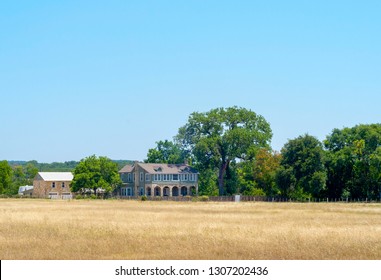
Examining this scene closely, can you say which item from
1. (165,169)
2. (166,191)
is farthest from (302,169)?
(166,191)

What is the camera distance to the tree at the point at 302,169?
99375mm

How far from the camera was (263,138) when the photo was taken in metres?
128

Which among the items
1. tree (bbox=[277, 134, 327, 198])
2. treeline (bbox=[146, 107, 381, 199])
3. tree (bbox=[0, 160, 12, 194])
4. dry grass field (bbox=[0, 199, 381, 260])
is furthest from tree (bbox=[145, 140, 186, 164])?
dry grass field (bbox=[0, 199, 381, 260])

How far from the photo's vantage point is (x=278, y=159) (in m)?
118

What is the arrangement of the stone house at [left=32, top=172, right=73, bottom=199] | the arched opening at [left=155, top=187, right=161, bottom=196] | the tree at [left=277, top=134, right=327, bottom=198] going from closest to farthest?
the tree at [left=277, top=134, right=327, bottom=198] → the arched opening at [left=155, top=187, right=161, bottom=196] → the stone house at [left=32, top=172, right=73, bottom=199]

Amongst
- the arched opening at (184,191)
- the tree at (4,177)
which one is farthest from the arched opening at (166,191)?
the tree at (4,177)

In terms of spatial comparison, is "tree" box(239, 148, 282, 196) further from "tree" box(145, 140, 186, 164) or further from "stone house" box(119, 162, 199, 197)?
"tree" box(145, 140, 186, 164)

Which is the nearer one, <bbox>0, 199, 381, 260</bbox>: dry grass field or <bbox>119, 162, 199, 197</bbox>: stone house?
<bbox>0, 199, 381, 260</bbox>: dry grass field

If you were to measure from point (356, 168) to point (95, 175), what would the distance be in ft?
176

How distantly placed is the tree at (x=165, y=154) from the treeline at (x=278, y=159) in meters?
16.3

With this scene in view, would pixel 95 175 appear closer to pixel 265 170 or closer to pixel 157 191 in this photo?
pixel 157 191

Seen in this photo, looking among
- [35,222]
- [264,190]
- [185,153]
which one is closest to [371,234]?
[35,222]

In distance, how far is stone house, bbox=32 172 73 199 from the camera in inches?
5856
